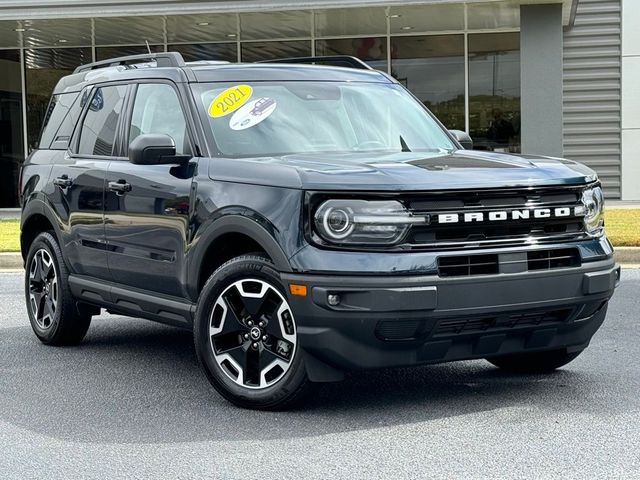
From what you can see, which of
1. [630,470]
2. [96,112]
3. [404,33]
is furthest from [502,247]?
[404,33]

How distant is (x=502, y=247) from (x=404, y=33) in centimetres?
1578

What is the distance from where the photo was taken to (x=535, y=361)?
6449 mm

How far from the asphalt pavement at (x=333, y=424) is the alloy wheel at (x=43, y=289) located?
46 cm

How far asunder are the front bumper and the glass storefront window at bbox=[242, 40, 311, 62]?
53.4ft

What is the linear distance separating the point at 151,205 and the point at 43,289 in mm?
1919

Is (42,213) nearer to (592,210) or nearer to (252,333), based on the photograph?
(252,333)

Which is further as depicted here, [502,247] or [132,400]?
[132,400]

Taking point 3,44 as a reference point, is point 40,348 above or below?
below

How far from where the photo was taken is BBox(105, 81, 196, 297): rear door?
20.2ft

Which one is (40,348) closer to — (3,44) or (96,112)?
(96,112)

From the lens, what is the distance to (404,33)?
67.8 feet

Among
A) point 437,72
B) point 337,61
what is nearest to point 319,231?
point 337,61

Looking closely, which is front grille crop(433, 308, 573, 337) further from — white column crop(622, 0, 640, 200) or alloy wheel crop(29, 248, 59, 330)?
white column crop(622, 0, 640, 200)

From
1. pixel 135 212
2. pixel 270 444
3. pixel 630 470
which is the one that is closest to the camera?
pixel 630 470
